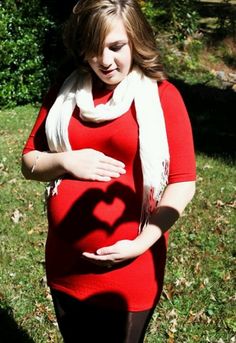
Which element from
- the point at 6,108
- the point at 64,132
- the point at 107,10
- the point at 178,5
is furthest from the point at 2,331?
the point at 178,5

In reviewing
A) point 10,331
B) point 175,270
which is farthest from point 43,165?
point 175,270

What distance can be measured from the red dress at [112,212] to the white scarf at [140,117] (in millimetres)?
32

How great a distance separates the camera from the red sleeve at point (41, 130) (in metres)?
2.31

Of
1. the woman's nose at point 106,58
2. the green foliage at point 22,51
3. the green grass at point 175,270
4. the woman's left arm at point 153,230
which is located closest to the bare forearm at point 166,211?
the woman's left arm at point 153,230

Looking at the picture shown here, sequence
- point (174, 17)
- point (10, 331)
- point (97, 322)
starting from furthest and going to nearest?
point (174, 17), point (10, 331), point (97, 322)

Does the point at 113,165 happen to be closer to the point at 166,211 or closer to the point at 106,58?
the point at 166,211

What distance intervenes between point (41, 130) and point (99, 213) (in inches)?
17.9

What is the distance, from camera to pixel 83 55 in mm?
2180

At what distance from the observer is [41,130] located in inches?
91.3

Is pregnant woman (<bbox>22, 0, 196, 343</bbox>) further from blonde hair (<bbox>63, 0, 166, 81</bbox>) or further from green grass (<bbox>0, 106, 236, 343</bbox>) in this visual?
green grass (<bbox>0, 106, 236, 343</bbox>)

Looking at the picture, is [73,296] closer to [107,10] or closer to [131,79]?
[131,79]

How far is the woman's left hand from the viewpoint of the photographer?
1.99 meters

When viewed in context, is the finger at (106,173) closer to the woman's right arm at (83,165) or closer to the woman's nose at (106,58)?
the woman's right arm at (83,165)

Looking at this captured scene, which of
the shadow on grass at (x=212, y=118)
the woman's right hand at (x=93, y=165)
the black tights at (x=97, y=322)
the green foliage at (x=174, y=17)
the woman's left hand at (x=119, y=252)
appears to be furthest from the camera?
the green foliage at (x=174, y=17)
